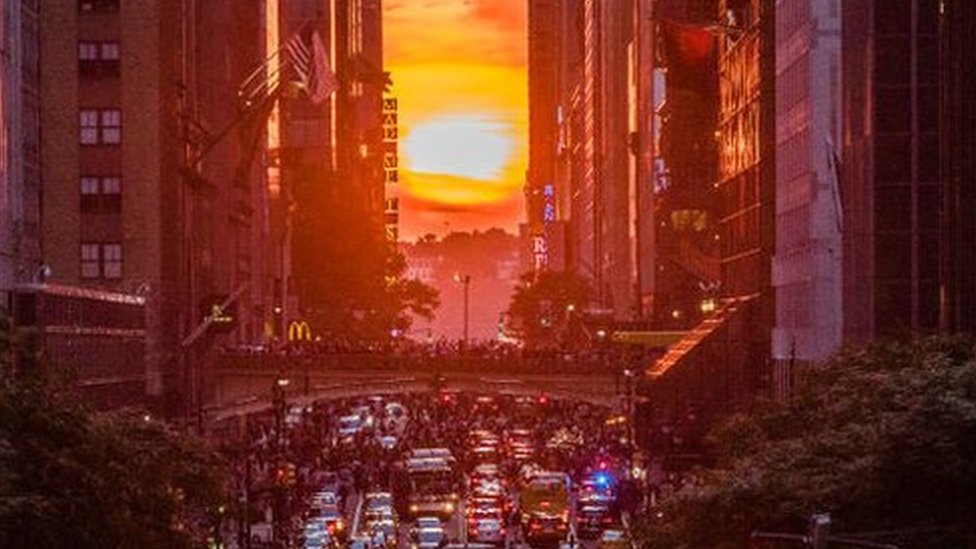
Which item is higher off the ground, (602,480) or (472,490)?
(602,480)

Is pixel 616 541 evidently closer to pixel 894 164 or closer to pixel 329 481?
pixel 894 164

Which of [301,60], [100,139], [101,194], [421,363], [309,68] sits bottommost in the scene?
[421,363]

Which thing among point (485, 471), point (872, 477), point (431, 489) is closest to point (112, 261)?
point (485, 471)

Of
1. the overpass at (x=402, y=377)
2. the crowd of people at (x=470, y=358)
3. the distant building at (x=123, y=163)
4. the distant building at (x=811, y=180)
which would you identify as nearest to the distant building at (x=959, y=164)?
the distant building at (x=811, y=180)

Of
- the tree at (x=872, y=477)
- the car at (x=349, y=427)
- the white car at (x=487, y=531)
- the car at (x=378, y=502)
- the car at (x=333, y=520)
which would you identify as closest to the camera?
the tree at (x=872, y=477)

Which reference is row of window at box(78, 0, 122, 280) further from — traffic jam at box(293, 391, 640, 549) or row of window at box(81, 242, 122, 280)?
traffic jam at box(293, 391, 640, 549)

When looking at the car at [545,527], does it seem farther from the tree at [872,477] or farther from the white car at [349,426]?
the white car at [349,426]

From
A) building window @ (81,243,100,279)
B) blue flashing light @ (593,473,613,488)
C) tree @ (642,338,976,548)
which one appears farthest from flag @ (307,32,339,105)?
tree @ (642,338,976,548)

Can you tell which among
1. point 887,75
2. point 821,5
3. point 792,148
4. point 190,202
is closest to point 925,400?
point 887,75
